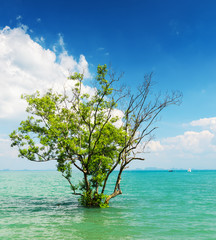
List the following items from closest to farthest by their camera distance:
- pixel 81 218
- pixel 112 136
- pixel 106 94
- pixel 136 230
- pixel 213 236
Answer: pixel 213 236, pixel 136 230, pixel 81 218, pixel 106 94, pixel 112 136

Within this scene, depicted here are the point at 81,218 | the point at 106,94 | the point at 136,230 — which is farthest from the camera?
the point at 106,94

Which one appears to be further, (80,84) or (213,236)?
(80,84)

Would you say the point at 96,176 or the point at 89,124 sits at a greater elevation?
the point at 89,124

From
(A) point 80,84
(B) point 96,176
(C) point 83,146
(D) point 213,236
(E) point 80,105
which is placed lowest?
(D) point 213,236

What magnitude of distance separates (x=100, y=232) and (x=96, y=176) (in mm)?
8280

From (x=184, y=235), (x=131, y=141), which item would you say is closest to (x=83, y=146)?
(x=131, y=141)

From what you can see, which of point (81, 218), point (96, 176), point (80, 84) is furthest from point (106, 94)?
point (81, 218)

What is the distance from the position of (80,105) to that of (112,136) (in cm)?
420

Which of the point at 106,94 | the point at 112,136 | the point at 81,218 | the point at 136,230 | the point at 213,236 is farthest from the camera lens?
the point at 112,136

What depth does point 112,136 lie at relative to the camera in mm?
24172

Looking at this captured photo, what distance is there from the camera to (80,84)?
75.3 feet

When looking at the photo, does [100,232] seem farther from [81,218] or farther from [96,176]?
[96,176]

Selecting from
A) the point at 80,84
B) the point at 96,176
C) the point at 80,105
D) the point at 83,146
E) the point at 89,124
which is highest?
the point at 80,84

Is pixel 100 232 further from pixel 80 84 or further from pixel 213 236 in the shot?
pixel 80 84
